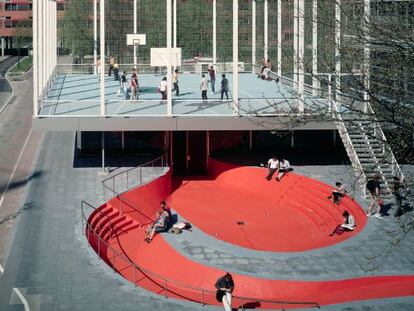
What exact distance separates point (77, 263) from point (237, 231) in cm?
752

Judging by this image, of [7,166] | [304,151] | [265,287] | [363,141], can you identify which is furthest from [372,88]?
[7,166]

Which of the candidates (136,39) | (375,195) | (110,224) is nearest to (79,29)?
(136,39)

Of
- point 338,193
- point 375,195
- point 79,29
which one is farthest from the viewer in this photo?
point 79,29

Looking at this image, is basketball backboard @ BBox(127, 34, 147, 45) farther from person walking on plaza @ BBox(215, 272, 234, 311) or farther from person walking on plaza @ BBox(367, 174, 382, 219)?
person walking on plaza @ BBox(215, 272, 234, 311)

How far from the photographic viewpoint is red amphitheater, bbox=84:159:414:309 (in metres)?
21.2

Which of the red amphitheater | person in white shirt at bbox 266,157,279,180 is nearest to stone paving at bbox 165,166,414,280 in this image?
the red amphitheater

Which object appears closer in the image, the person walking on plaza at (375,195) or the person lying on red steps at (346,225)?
the person lying on red steps at (346,225)

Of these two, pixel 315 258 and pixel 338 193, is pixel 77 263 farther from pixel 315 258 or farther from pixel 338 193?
pixel 338 193

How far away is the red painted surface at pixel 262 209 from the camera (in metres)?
27.1

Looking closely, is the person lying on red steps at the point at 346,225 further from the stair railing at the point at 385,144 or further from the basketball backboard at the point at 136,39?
A: the basketball backboard at the point at 136,39

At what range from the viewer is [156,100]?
3475cm

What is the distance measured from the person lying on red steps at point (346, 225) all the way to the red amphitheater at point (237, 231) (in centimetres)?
21

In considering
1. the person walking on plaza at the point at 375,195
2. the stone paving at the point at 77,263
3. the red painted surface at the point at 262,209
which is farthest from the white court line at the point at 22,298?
the person walking on plaza at the point at 375,195

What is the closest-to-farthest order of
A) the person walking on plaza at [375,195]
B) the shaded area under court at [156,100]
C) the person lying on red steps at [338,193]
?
the person walking on plaza at [375,195]
the person lying on red steps at [338,193]
the shaded area under court at [156,100]
